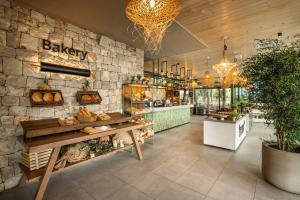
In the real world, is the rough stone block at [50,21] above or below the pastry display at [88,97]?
above

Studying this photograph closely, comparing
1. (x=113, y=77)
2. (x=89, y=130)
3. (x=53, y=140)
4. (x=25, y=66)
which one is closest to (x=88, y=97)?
(x=113, y=77)

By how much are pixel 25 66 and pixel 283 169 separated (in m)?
4.71

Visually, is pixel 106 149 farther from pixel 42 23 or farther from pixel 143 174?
pixel 42 23

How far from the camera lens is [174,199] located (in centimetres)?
216

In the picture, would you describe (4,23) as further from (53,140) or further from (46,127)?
(53,140)

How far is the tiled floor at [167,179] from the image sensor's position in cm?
226

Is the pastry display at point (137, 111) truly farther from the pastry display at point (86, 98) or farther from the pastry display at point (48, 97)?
the pastry display at point (48, 97)

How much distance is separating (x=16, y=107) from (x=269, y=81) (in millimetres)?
4269

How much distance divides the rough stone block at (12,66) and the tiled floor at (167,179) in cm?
198

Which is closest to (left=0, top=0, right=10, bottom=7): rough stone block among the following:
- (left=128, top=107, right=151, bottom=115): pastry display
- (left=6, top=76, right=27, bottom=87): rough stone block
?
(left=6, top=76, right=27, bottom=87): rough stone block

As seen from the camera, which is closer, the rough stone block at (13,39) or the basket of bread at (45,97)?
the rough stone block at (13,39)

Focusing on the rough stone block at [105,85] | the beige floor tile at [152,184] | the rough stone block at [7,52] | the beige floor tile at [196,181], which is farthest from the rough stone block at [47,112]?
the beige floor tile at [196,181]

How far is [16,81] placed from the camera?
2.56 meters

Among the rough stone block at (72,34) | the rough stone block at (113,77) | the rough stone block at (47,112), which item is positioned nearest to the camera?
the rough stone block at (47,112)
